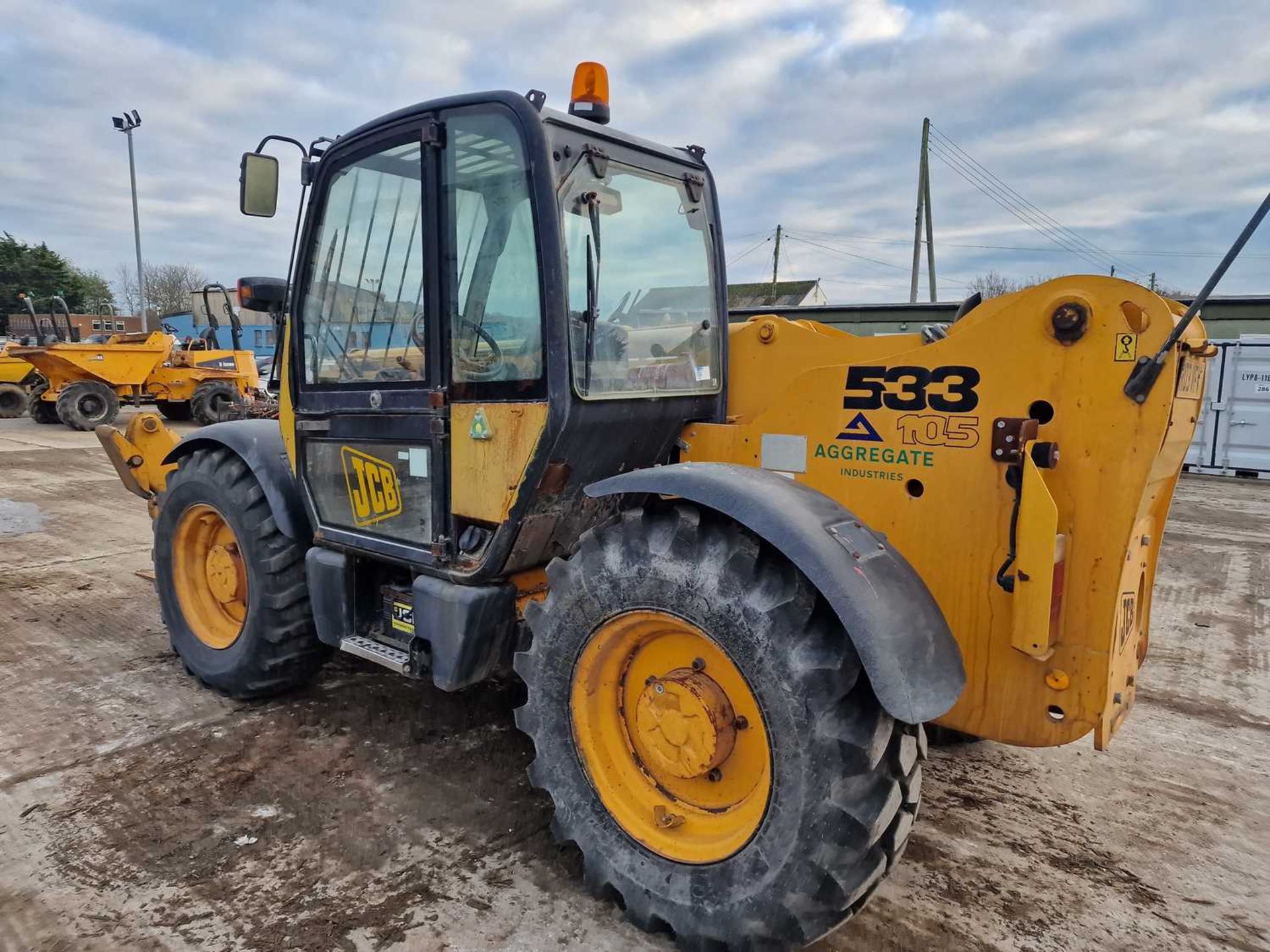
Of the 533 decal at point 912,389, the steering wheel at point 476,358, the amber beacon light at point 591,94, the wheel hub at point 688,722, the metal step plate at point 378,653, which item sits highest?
the amber beacon light at point 591,94

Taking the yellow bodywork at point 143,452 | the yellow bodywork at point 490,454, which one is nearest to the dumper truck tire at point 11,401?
the yellow bodywork at point 143,452

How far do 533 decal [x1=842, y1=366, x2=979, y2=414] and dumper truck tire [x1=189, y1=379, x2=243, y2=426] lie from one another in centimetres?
1733

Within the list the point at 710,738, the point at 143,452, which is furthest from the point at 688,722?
the point at 143,452

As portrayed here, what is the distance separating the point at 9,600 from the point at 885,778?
577cm

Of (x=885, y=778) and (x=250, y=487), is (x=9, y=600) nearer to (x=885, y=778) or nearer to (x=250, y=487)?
(x=250, y=487)

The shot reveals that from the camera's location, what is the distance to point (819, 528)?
2229 mm

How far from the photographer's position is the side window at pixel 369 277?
10.2ft

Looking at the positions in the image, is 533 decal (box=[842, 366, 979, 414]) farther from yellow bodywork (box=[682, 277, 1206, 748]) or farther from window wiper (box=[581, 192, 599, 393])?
window wiper (box=[581, 192, 599, 393])

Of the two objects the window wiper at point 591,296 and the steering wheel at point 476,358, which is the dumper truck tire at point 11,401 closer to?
the steering wheel at point 476,358

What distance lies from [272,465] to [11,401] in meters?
18.9

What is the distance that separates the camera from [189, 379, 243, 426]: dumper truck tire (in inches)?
696

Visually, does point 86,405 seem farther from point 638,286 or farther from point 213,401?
point 638,286

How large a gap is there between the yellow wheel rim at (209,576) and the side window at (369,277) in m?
1.15

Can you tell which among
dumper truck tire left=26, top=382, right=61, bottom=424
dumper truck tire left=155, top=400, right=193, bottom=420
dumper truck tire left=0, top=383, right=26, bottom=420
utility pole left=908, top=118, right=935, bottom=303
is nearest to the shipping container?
utility pole left=908, top=118, right=935, bottom=303
